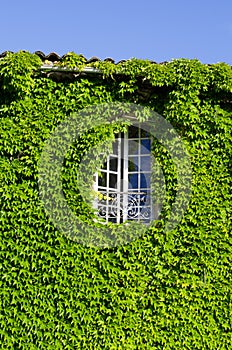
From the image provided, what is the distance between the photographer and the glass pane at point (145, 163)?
22.1 feet

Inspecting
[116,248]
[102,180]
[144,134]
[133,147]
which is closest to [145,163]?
[133,147]

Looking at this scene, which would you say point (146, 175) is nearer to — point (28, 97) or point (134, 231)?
point (134, 231)

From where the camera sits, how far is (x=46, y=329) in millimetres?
6117

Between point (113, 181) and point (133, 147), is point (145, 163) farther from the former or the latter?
point (113, 181)

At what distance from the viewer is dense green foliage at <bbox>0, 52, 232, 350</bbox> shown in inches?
241

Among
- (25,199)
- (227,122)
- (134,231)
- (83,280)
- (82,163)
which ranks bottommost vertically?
(83,280)

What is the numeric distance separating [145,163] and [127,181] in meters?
0.38

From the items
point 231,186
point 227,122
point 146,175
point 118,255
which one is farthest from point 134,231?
point 227,122

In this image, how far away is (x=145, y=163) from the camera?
6.77 m

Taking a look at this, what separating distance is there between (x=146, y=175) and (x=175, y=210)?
2.32 ft

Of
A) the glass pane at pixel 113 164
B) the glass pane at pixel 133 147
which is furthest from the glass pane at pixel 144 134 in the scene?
the glass pane at pixel 113 164

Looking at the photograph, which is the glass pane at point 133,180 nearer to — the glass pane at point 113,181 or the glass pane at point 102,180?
the glass pane at point 113,181

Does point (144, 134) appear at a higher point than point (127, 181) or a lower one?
higher

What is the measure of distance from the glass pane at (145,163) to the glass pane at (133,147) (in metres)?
0.15
